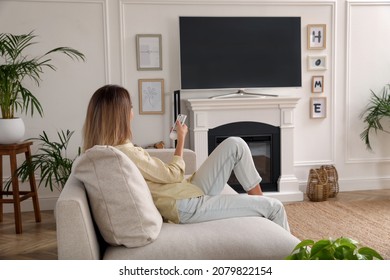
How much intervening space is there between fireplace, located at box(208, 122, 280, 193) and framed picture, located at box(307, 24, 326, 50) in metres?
0.90

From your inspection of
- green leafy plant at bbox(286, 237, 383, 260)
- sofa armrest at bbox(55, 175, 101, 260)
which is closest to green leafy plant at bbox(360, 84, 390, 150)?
sofa armrest at bbox(55, 175, 101, 260)

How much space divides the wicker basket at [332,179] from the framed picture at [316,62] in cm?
96

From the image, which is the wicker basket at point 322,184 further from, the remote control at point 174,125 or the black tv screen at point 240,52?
the remote control at point 174,125

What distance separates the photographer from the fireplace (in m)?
5.14

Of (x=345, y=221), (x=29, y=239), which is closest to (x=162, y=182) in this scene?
(x=29, y=239)

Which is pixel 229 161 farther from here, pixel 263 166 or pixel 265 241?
pixel 263 166

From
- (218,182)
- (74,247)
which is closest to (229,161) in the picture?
(218,182)

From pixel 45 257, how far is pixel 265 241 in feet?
6.23

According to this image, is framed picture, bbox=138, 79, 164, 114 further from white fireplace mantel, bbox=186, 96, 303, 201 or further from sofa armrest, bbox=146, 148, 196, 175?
sofa armrest, bbox=146, 148, 196, 175

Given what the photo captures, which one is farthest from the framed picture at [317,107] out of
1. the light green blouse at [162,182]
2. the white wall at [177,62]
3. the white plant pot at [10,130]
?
the light green blouse at [162,182]

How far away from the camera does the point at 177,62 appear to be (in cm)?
521
